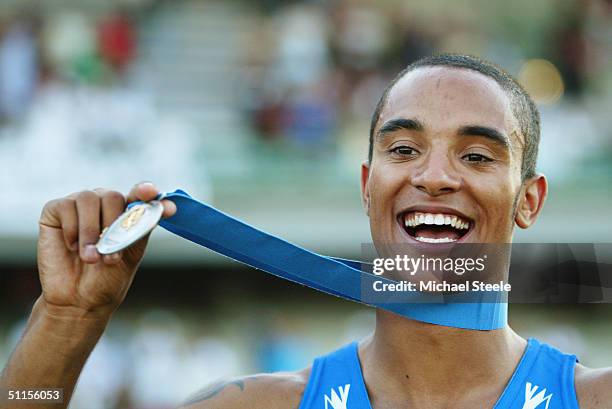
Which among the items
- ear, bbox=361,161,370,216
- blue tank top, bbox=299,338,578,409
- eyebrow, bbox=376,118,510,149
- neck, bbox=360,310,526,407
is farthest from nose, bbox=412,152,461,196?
blue tank top, bbox=299,338,578,409

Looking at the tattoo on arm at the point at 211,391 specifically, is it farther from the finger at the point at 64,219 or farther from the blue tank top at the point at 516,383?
the finger at the point at 64,219

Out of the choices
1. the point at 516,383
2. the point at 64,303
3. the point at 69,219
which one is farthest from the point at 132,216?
the point at 516,383

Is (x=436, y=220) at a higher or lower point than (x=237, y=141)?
lower

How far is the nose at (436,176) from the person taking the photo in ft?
11.5

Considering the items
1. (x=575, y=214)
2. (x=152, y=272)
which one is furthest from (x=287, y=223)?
(x=575, y=214)

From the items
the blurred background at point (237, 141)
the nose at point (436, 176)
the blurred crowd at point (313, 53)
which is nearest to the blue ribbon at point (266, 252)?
the nose at point (436, 176)

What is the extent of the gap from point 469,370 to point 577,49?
12402mm

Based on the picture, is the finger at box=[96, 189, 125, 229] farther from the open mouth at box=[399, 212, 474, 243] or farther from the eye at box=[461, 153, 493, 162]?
the eye at box=[461, 153, 493, 162]

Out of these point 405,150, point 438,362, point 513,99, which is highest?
point 513,99

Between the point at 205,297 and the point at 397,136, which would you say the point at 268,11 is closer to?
the point at 205,297

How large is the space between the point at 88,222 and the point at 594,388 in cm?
157

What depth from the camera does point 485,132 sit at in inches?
141

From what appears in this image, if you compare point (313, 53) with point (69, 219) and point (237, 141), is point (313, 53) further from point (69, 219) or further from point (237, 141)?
point (69, 219)

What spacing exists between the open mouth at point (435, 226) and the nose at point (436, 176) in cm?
8
